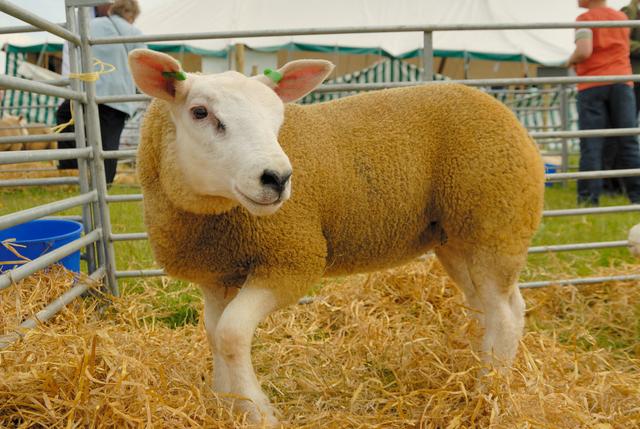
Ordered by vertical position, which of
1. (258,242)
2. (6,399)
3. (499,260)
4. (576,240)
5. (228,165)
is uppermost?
(228,165)

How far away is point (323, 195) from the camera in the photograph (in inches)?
86.8

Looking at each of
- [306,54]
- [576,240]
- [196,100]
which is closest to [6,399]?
[196,100]

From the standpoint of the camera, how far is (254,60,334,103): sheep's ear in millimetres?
2111

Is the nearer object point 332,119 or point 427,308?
point 332,119

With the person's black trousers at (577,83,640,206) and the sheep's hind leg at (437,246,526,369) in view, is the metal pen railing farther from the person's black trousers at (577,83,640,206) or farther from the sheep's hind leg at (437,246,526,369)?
the person's black trousers at (577,83,640,206)

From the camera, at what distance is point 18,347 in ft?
7.22

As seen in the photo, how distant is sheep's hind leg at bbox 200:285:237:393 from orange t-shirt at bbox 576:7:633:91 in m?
3.91

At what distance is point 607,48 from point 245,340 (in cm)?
423

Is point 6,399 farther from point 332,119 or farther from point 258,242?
point 332,119

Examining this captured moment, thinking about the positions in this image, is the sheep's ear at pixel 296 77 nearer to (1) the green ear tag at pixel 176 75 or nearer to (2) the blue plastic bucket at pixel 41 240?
(1) the green ear tag at pixel 176 75

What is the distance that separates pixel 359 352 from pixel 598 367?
1006 mm

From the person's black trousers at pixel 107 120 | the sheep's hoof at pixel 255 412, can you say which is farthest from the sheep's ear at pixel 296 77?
the person's black trousers at pixel 107 120

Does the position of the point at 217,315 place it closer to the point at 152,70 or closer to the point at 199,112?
the point at 199,112

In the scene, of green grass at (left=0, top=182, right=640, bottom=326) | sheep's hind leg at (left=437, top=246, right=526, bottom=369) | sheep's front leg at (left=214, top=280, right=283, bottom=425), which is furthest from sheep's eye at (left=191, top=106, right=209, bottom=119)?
green grass at (left=0, top=182, right=640, bottom=326)
